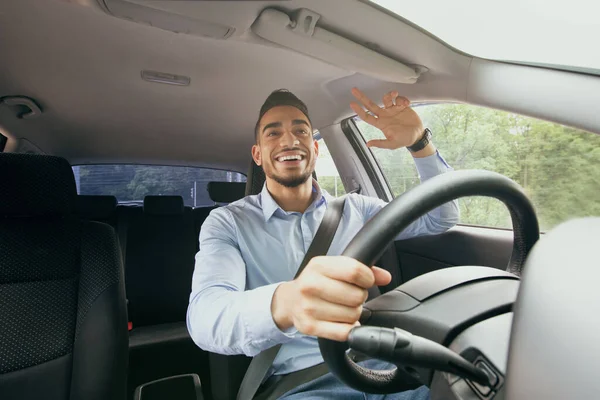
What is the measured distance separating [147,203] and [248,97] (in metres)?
1.37

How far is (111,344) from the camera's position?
4.05 ft

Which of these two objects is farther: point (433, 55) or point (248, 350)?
point (433, 55)

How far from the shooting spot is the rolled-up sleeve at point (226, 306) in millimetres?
762

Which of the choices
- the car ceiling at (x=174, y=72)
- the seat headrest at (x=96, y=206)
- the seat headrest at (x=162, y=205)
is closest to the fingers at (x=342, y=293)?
the car ceiling at (x=174, y=72)

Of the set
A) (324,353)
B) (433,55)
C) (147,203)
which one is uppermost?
(433,55)

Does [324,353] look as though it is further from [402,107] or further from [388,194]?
[388,194]

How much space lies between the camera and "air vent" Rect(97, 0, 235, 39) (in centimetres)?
98

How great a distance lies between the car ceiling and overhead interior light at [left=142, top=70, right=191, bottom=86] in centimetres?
4

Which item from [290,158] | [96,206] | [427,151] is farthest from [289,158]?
[96,206]

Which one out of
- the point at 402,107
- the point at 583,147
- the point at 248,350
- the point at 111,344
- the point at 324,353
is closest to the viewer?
the point at 324,353

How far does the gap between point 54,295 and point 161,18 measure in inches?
33.9

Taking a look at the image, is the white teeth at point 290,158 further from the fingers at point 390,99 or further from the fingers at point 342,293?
the fingers at point 342,293

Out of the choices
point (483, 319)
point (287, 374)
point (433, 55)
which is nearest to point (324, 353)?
point (483, 319)

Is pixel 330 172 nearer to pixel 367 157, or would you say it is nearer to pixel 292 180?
pixel 367 157
